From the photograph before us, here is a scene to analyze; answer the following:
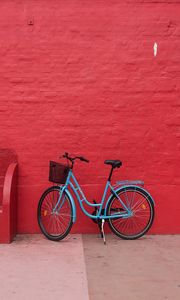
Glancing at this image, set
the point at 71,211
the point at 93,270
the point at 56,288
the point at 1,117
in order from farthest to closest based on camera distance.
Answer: the point at 1,117, the point at 71,211, the point at 93,270, the point at 56,288

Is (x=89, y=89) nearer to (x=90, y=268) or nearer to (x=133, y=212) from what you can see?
(x=133, y=212)

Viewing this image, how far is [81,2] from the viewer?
6359mm

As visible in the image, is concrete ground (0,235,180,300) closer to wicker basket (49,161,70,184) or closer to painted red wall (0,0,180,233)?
painted red wall (0,0,180,233)

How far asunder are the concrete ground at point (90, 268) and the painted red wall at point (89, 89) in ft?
1.88

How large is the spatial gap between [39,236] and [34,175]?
85 centimetres

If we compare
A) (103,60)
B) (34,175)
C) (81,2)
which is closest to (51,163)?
(34,175)

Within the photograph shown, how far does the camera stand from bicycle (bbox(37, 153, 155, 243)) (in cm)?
609

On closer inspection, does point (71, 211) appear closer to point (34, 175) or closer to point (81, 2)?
point (34, 175)

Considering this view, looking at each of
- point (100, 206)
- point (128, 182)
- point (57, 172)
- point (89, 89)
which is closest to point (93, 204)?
point (100, 206)

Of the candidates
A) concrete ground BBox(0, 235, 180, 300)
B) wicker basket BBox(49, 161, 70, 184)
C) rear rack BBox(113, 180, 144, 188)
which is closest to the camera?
concrete ground BBox(0, 235, 180, 300)

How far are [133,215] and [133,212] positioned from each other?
51 mm

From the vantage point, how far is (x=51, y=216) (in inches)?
250

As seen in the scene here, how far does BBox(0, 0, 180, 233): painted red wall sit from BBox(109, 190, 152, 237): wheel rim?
224 millimetres

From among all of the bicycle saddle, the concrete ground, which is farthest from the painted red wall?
the concrete ground
